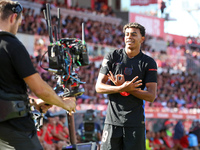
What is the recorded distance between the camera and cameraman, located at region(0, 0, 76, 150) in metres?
2.78

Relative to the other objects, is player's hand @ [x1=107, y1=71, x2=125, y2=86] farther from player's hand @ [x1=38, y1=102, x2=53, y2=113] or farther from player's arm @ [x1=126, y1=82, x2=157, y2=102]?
player's hand @ [x1=38, y1=102, x2=53, y2=113]

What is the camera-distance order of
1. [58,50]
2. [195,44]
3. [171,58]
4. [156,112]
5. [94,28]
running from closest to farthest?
[58,50] → [156,112] → [94,28] → [171,58] → [195,44]

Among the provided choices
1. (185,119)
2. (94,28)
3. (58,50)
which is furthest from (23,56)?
(94,28)

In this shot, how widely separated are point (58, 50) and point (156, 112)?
7.74 m

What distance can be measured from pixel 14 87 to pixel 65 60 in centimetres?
115

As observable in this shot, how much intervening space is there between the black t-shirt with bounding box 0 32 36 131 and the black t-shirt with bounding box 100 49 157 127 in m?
1.65

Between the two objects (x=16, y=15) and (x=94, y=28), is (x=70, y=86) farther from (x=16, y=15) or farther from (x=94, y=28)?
(x=94, y=28)

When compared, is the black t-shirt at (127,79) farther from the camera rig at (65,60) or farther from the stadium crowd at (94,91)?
the stadium crowd at (94,91)

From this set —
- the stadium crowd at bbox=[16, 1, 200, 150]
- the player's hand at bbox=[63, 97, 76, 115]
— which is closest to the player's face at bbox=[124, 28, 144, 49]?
the player's hand at bbox=[63, 97, 76, 115]

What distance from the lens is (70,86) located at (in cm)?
400

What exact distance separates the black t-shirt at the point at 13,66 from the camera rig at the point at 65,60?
915 mm

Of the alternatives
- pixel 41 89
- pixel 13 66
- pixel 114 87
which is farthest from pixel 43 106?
pixel 114 87

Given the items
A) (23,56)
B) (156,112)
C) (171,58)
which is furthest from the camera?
(171,58)

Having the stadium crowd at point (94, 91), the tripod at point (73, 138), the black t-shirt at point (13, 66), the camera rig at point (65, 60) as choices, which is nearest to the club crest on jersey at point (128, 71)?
the camera rig at point (65, 60)
